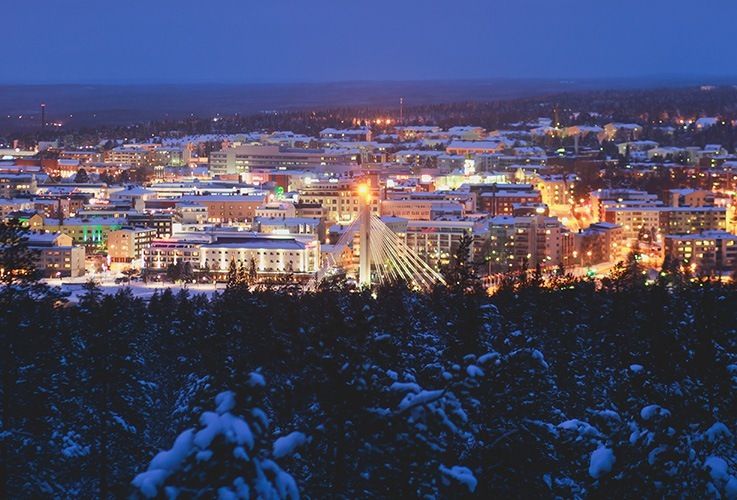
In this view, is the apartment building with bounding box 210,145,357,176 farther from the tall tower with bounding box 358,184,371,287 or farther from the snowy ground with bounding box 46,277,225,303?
the tall tower with bounding box 358,184,371,287

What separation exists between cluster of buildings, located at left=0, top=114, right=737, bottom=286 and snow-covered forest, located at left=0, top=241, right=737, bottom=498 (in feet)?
24.8

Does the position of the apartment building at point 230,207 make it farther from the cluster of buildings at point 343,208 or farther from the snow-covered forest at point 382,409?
the snow-covered forest at point 382,409

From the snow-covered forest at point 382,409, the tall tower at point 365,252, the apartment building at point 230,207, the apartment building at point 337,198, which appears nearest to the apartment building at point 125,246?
the apartment building at point 230,207

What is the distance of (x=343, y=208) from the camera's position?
87.5 ft

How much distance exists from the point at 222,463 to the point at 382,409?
64 centimetres

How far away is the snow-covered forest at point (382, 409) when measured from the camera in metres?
3.39

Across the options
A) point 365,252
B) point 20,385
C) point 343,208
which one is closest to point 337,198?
point 343,208

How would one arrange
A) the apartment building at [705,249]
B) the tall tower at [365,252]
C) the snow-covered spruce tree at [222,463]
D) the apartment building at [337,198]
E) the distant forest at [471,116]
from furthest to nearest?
the distant forest at [471,116], the apartment building at [337,198], the apartment building at [705,249], the tall tower at [365,252], the snow-covered spruce tree at [222,463]

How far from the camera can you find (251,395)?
10.2ft

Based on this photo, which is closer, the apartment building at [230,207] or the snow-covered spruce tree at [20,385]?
the snow-covered spruce tree at [20,385]

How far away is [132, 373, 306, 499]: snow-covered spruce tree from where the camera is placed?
2.89m

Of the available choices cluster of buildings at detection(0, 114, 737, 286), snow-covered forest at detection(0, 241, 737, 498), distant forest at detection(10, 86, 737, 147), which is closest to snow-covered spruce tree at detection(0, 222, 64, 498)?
snow-covered forest at detection(0, 241, 737, 498)

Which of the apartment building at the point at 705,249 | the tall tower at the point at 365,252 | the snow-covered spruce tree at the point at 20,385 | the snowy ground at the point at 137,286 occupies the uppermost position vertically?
the snow-covered spruce tree at the point at 20,385

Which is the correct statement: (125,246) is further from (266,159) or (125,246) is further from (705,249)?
(266,159)
